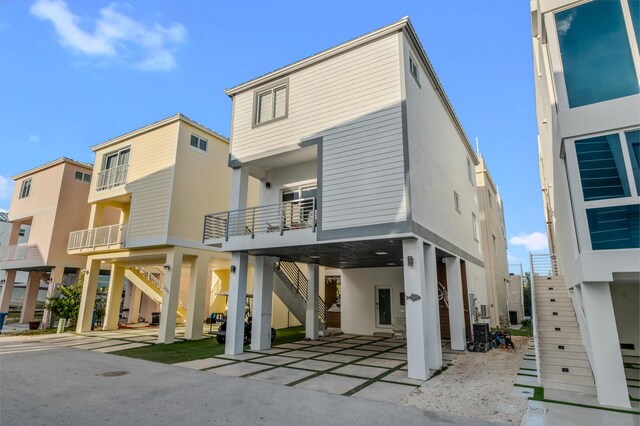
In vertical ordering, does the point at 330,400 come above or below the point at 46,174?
below

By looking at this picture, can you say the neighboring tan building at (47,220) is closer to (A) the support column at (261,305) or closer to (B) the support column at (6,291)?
(B) the support column at (6,291)

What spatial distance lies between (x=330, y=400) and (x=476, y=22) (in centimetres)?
1219

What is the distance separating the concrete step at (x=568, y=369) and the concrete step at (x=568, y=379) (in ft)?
0.30

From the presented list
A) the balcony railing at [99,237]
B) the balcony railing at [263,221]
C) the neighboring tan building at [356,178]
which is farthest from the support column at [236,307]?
the balcony railing at [99,237]

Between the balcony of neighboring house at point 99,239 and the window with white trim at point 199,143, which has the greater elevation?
the window with white trim at point 199,143

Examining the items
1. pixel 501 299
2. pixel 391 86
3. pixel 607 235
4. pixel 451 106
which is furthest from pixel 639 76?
pixel 501 299

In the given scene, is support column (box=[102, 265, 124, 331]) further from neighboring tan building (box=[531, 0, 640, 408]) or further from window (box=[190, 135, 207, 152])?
neighboring tan building (box=[531, 0, 640, 408])

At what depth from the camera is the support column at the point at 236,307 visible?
11.6 metres

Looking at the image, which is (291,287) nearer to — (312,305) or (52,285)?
(312,305)

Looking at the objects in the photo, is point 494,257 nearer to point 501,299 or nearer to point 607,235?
point 501,299

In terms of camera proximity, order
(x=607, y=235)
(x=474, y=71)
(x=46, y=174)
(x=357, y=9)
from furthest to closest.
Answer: (x=46, y=174) < (x=474, y=71) < (x=357, y=9) < (x=607, y=235)

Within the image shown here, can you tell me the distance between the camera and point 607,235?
6516mm

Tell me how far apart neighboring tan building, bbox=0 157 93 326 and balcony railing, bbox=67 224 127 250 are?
2.70 m

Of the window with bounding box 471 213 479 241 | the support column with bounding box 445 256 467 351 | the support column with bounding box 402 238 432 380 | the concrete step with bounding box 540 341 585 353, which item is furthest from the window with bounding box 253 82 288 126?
the window with bounding box 471 213 479 241
